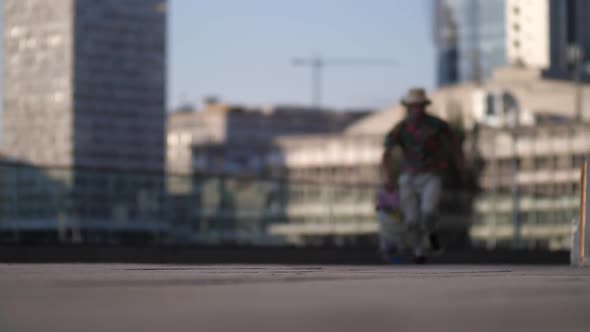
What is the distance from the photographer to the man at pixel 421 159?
16.2 meters

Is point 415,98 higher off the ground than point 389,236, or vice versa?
point 415,98

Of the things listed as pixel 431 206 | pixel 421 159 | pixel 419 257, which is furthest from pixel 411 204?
pixel 419 257

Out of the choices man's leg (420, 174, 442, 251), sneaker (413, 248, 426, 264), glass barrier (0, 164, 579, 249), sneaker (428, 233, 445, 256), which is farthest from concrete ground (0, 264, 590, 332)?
glass barrier (0, 164, 579, 249)

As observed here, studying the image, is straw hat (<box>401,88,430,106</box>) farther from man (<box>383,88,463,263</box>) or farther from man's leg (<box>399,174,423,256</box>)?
man's leg (<box>399,174,423,256</box>)

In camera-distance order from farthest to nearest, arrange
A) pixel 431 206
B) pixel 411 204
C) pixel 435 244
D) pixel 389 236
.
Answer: pixel 389 236
pixel 411 204
pixel 431 206
pixel 435 244

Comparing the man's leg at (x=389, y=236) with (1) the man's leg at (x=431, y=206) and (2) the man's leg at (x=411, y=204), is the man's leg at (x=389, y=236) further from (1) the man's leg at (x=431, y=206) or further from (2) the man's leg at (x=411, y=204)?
(1) the man's leg at (x=431, y=206)

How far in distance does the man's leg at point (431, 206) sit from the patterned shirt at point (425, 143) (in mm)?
109

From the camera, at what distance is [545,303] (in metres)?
6.38

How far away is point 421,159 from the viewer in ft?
53.2

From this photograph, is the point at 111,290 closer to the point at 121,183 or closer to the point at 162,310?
the point at 162,310

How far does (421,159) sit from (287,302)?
10010mm

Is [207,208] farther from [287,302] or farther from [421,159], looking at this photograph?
[287,302]

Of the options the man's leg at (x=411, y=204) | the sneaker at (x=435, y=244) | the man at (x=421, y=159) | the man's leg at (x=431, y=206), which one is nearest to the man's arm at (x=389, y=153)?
the man at (x=421, y=159)

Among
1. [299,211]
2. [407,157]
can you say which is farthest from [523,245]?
[407,157]
